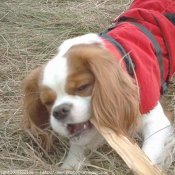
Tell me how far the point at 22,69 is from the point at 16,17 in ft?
3.58

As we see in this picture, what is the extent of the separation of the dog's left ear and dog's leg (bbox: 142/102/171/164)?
0.17 metres

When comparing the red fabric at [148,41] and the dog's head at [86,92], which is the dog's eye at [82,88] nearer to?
the dog's head at [86,92]

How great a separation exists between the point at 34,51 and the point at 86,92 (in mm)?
1753

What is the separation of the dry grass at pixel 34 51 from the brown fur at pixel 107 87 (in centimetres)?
24

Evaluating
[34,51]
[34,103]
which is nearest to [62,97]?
[34,103]

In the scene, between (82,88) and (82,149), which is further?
(82,149)

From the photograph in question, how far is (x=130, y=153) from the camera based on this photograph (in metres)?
2.45

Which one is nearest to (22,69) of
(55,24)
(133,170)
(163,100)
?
(55,24)

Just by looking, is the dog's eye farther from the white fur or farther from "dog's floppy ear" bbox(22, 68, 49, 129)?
"dog's floppy ear" bbox(22, 68, 49, 129)

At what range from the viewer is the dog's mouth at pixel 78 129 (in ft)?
8.24

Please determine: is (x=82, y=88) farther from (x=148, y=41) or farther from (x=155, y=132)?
(x=148, y=41)

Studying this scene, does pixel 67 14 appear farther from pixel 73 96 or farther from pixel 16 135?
pixel 73 96

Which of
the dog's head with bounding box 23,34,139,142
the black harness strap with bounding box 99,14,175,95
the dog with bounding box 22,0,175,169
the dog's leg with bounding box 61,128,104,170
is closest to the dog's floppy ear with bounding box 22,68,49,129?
the dog with bounding box 22,0,175,169

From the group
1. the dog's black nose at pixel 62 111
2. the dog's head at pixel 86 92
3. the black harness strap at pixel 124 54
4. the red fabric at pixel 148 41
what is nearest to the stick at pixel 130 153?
the dog's head at pixel 86 92
